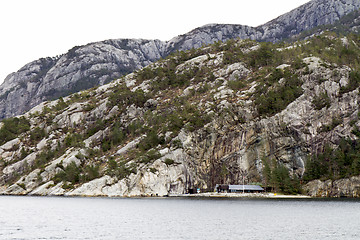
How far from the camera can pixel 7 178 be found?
197000 millimetres

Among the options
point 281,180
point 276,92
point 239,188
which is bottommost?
point 239,188

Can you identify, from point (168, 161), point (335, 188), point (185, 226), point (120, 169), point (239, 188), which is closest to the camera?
point (185, 226)

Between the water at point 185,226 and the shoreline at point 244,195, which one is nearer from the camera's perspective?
the water at point 185,226

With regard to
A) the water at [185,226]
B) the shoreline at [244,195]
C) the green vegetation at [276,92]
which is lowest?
the water at [185,226]

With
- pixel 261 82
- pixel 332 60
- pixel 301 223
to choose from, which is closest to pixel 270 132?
pixel 261 82

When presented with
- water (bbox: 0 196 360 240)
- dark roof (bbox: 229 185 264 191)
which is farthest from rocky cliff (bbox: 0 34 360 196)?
water (bbox: 0 196 360 240)

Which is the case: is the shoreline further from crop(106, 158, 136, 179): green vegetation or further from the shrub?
crop(106, 158, 136, 179): green vegetation

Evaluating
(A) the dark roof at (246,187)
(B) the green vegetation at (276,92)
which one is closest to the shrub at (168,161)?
(A) the dark roof at (246,187)

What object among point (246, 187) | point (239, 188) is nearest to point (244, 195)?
point (246, 187)

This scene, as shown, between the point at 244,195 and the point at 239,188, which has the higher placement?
the point at 239,188

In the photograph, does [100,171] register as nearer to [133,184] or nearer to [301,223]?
[133,184]

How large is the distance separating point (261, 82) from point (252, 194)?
225 feet

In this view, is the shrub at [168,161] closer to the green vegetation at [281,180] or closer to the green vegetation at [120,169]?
the green vegetation at [120,169]

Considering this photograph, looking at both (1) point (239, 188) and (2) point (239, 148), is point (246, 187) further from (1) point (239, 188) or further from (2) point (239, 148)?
(2) point (239, 148)
